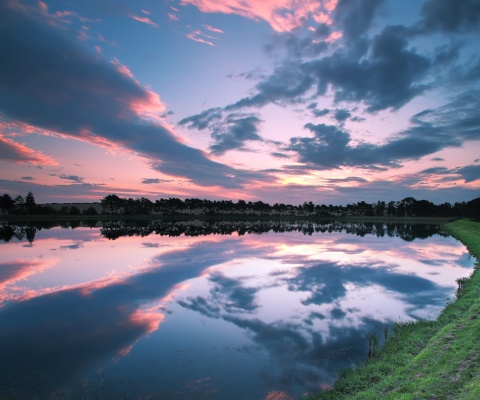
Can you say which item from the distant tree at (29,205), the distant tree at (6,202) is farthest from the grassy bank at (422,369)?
Result: the distant tree at (29,205)

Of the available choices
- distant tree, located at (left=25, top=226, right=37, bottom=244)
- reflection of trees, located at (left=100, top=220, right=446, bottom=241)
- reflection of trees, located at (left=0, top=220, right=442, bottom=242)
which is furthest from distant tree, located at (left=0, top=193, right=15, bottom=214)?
distant tree, located at (left=25, top=226, right=37, bottom=244)

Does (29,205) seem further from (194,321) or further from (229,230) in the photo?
(194,321)

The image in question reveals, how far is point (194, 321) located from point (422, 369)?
1134 centimetres

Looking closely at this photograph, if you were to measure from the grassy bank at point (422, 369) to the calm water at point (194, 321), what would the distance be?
1.14m

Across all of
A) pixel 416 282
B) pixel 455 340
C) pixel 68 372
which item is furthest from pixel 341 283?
pixel 68 372

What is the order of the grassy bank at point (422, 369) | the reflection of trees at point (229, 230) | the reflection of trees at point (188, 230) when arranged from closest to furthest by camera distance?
the grassy bank at point (422, 369) → the reflection of trees at point (188, 230) → the reflection of trees at point (229, 230)

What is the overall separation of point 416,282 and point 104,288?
26855mm

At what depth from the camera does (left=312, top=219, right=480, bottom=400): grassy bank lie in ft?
27.5

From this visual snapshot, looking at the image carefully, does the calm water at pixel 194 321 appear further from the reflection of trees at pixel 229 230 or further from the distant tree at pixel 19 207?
the distant tree at pixel 19 207

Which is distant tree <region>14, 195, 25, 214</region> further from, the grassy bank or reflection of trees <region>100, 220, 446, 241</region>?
the grassy bank

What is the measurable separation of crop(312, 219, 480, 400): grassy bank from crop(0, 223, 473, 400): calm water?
3.73 ft

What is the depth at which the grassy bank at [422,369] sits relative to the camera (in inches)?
330

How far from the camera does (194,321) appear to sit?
1756cm

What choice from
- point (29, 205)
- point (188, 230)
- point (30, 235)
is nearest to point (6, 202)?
point (29, 205)
